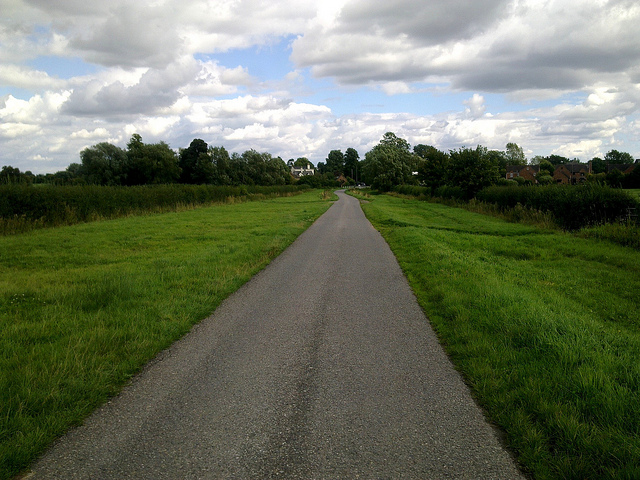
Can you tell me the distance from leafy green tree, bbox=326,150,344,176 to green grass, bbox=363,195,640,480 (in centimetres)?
16797

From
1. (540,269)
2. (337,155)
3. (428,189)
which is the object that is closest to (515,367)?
(540,269)

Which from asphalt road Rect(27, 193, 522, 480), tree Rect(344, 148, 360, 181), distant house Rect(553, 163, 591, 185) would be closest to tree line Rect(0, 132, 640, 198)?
distant house Rect(553, 163, 591, 185)

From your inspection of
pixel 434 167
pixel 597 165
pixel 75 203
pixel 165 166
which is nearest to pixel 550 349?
pixel 75 203

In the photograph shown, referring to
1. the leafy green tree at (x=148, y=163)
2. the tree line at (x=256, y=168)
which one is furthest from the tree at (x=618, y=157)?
the leafy green tree at (x=148, y=163)

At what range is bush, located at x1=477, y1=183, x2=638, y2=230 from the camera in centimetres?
1825

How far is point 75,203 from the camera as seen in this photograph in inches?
918

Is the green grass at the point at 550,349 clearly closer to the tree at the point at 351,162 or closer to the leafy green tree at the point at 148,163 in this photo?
the leafy green tree at the point at 148,163

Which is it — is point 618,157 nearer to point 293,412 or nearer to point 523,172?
point 523,172

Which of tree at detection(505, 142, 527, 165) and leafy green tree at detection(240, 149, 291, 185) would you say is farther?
tree at detection(505, 142, 527, 165)

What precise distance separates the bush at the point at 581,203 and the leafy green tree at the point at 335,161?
155 metres

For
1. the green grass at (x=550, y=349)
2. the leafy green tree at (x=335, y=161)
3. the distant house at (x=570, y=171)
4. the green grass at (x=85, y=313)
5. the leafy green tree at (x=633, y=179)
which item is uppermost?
the leafy green tree at (x=335, y=161)

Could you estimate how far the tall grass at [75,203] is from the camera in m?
19.1

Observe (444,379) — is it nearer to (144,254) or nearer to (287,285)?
(287,285)

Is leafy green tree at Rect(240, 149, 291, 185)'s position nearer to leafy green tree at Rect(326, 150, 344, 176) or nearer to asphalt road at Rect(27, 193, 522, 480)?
leafy green tree at Rect(326, 150, 344, 176)
